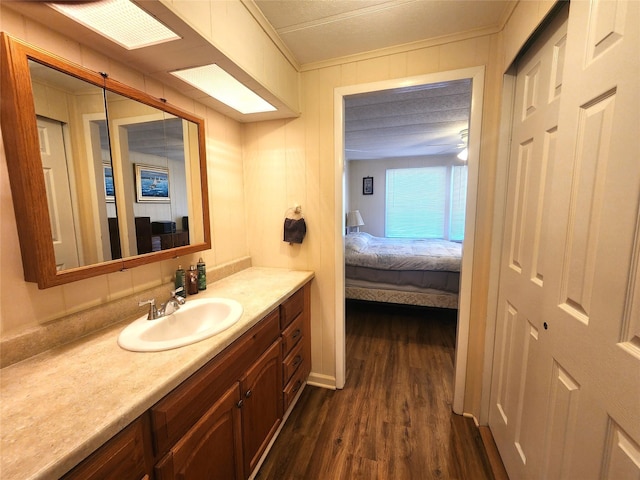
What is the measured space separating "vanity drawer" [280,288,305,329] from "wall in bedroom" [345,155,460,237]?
4.15 m

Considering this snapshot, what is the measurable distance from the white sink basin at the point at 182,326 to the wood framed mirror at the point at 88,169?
0.87 feet

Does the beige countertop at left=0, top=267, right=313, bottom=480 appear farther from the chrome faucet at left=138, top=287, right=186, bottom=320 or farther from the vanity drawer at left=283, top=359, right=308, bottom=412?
the vanity drawer at left=283, top=359, right=308, bottom=412

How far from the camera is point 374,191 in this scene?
5648 millimetres

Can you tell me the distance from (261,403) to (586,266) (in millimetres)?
1410

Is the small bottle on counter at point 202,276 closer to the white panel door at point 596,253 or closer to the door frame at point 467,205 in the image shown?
the door frame at point 467,205

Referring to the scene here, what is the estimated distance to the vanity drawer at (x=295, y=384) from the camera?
1.61m

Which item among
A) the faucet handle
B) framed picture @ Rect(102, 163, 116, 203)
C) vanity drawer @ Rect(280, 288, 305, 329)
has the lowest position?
vanity drawer @ Rect(280, 288, 305, 329)

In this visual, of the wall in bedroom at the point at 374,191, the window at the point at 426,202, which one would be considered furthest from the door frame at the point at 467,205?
the wall in bedroom at the point at 374,191

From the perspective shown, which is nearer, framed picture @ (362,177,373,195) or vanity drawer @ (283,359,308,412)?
vanity drawer @ (283,359,308,412)

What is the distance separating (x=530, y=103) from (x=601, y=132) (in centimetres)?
65

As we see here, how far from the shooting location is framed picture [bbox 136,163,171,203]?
1.22 meters

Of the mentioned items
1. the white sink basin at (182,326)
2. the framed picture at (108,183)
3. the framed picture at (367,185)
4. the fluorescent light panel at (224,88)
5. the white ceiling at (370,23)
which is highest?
the white ceiling at (370,23)

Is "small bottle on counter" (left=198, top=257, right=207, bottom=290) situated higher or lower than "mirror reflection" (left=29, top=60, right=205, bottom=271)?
lower

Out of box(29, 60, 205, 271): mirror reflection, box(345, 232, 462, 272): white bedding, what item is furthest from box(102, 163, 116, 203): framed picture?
box(345, 232, 462, 272): white bedding
